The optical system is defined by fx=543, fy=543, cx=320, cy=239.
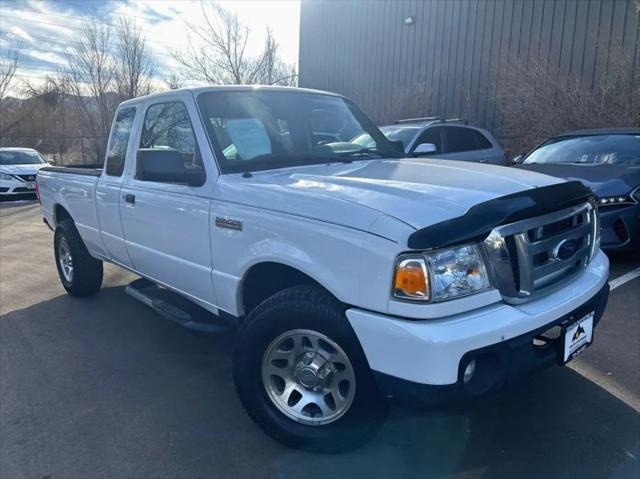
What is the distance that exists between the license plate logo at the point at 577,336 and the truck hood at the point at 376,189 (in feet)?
2.40

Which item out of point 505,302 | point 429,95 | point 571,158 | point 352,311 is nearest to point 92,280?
point 352,311

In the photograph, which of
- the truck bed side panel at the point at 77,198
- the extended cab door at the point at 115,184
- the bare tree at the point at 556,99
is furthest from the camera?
the bare tree at the point at 556,99

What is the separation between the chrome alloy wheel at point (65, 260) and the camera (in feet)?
18.5

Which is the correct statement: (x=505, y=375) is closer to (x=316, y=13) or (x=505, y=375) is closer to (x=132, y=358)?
(x=132, y=358)

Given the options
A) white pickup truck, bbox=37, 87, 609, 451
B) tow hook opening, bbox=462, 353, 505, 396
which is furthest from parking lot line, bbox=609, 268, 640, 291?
tow hook opening, bbox=462, 353, 505, 396

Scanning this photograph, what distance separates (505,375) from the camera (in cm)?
236

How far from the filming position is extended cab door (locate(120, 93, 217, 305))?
130 inches

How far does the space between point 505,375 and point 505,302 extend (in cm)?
32

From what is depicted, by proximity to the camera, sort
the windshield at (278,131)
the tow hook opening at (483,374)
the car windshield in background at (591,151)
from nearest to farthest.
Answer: the tow hook opening at (483,374) < the windshield at (278,131) < the car windshield in background at (591,151)

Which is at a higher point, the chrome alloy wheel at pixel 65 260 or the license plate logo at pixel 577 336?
the license plate logo at pixel 577 336

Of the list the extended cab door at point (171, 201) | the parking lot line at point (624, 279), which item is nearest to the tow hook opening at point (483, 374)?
A: the extended cab door at point (171, 201)

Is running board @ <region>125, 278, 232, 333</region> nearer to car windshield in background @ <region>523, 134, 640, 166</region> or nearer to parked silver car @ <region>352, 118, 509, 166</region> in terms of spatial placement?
parked silver car @ <region>352, 118, 509, 166</region>

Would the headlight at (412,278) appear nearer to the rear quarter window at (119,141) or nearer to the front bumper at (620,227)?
the rear quarter window at (119,141)

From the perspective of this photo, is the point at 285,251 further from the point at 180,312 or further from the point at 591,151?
the point at 591,151
